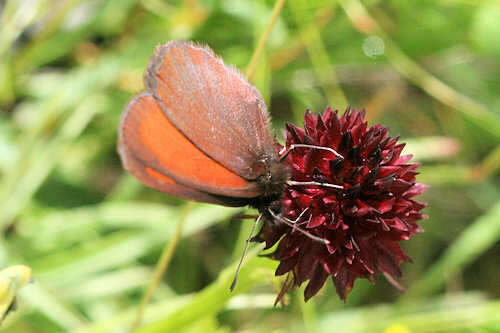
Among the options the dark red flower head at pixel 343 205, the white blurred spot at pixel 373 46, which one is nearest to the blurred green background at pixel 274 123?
the white blurred spot at pixel 373 46

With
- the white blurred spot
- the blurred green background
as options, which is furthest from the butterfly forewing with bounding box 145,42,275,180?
the white blurred spot

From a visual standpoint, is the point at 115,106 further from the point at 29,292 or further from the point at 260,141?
the point at 260,141

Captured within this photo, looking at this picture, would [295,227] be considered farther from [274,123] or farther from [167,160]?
[274,123]

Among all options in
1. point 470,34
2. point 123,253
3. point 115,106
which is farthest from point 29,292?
point 470,34

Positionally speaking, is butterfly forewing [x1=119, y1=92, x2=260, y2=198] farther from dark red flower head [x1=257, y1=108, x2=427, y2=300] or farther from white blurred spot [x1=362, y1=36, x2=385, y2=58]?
white blurred spot [x1=362, y1=36, x2=385, y2=58]

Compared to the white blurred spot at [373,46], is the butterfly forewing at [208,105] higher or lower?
lower

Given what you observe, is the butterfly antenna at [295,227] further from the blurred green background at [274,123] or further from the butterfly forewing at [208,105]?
the blurred green background at [274,123]
